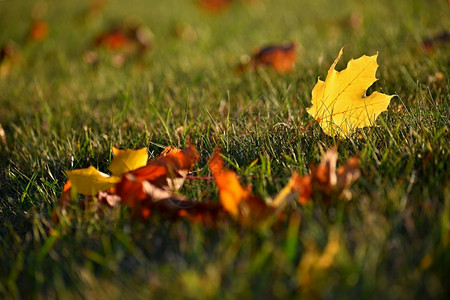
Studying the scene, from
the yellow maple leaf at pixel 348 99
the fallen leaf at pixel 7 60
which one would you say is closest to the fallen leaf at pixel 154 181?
the yellow maple leaf at pixel 348 99

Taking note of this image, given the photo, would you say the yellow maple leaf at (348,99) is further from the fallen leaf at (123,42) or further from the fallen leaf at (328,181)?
the fallen leaf at (123,42)

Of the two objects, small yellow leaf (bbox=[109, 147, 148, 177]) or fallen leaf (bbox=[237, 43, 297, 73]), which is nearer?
small yellow leaf (bbox=[109, 147, 148, 177])

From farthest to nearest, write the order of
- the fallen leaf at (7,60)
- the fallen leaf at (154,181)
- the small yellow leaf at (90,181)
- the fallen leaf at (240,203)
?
the fallen leaf at (7,60)
the small yellow leaf at (90,181)
the fallen leaf at (154,181)
the fallen leaf at (240,203)

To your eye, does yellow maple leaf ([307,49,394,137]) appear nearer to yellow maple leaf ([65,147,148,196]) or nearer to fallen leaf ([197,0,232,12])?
yellow maple leaf ([65,147,148,196])

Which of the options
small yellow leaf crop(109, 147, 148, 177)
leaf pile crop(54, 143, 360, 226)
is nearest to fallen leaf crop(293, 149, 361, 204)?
leaf pile crop(54, 143, 360, 226)

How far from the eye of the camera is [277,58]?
238 centimetres

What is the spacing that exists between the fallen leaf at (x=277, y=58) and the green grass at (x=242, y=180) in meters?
0.05

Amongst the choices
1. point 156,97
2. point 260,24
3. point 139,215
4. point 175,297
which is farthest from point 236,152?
point 260,24

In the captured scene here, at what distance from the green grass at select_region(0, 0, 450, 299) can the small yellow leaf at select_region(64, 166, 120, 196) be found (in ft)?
0.27

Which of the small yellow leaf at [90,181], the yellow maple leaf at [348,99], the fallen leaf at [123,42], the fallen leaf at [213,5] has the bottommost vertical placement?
the fallen leaf at [123,42]

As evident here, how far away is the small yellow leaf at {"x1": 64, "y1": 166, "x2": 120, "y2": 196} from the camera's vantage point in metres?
1.24

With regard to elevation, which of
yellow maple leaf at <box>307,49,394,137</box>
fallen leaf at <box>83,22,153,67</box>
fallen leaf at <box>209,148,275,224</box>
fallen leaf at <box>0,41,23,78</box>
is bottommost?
fallen leaf at <box>0,41,23,78</box>

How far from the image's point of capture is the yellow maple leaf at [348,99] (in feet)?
4.42

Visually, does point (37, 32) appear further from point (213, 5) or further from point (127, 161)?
point (127, 161)
